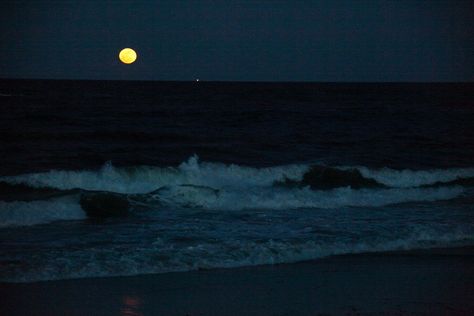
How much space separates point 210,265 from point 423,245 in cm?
329

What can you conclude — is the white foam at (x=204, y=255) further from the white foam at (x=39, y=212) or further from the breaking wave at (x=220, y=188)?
the breaking wave at (x=220, y=188)

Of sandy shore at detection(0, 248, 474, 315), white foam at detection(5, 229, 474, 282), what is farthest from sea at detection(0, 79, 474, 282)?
sandy shore at detection(0, 248, 474, 315)

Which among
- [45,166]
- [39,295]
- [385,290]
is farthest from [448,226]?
[45,166]

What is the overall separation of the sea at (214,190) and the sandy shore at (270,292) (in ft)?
1.47

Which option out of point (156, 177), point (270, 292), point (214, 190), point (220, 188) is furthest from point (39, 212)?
point (270, 292)

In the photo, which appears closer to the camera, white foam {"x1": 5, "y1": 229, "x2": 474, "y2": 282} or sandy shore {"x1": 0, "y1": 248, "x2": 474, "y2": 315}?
sandy shore {"x1": 0, "y1": 248, "x2": 474, "y2": 315}

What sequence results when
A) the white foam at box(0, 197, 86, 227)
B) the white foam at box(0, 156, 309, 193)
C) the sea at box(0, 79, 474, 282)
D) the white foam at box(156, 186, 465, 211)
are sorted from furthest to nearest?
the white foam at box(0, 156, 309, 193) < the white foam at box(156, 186, 465, 211) < the white foam at box(0, 197, 86, 227) < the sea at box(0, 79, 474, 282)

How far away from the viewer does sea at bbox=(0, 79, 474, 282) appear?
8.05 m

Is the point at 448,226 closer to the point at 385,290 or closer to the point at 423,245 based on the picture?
the point at 423,245

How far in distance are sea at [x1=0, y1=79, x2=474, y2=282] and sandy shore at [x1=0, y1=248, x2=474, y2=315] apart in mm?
449

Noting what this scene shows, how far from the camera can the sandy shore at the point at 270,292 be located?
5734mm

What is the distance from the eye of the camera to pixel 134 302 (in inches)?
233

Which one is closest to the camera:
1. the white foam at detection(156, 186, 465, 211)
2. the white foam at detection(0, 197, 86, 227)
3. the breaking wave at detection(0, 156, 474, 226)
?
the white foam at detection(0, 197, 86, 227)

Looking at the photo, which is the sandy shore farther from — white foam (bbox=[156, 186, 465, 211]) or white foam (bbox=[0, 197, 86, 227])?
white foam (bbox=[156, 186, 465, 211])
